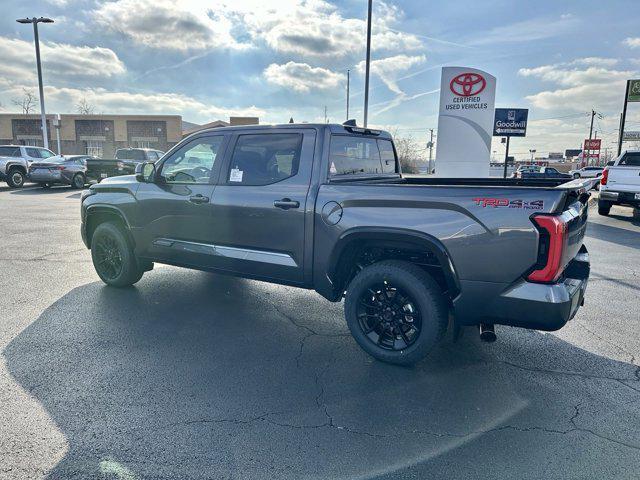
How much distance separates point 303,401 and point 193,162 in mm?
2921

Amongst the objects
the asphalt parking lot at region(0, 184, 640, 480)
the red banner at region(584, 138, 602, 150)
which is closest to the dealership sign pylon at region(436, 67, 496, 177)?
the asphalt parking lot at region(0, 184, 640, 480)

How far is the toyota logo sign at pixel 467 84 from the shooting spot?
46.0 ft

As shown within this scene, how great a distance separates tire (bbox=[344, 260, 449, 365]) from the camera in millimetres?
3400

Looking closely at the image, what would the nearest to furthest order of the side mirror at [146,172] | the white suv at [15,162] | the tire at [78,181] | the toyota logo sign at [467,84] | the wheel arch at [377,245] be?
the wheel arch at [377,245] < the side mirror at [146,172] < the toyota logo sign at [467,84] < the white suv at [15,162] < the tire at [78,181]

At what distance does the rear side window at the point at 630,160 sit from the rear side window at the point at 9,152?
23.5m

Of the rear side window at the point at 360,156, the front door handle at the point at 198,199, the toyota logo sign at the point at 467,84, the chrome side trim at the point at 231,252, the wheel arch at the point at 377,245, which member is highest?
the toyota logo sign at the point at 467,84

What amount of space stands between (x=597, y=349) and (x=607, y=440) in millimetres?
1510

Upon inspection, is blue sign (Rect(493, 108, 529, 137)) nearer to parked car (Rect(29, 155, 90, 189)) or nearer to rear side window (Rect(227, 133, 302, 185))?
parked car (Rect(29, 155, 90, 189))

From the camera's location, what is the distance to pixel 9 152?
19.9 metres

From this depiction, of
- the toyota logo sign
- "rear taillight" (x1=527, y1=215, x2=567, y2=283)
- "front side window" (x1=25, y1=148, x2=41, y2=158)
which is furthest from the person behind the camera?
"front side window" (x1=25, y1=148, x2=41, y2=158)

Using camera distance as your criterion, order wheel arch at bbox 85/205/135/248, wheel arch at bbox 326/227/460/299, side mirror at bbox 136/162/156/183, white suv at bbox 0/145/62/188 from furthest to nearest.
→ white suv at bbox 0/145/62/188, wheel arch at bbox 85/205/135/248, side mirror at bbox 136/162/156/183, wheel arch at bbox 326/227/460/299

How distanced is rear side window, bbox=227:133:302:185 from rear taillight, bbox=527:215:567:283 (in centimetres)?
211

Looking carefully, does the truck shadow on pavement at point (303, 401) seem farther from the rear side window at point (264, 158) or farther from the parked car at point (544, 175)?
the parked car at point (544, 175)

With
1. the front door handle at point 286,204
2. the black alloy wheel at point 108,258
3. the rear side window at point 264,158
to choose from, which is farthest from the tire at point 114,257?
the front door handle at point 286,204
